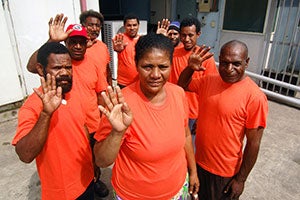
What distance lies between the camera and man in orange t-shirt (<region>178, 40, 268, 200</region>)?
1658 millimetres

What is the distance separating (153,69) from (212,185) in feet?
3.91

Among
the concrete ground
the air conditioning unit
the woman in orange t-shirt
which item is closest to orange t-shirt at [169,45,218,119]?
the concrete ground

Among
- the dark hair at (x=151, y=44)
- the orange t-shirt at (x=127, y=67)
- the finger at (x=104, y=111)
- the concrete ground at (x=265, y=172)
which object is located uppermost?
the dark hair at (x=151, y=44)

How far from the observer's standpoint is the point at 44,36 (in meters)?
4.45

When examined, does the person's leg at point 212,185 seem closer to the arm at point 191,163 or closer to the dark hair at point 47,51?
the arm at point 191,163

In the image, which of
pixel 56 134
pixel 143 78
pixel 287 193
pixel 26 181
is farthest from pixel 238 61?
pixel 26 181

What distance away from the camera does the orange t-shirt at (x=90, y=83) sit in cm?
235

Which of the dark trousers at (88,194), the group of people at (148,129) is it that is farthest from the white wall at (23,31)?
the dark trousers at (88,194)

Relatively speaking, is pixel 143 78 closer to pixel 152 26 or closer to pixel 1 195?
pixel 1 195

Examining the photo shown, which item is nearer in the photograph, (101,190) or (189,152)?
(189,152)

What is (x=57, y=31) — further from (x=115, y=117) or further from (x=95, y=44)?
A: (x=115, y=117)

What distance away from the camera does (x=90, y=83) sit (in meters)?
2.43

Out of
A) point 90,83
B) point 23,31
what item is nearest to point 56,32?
point 90,83

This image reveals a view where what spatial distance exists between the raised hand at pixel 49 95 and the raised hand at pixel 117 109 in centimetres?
35
